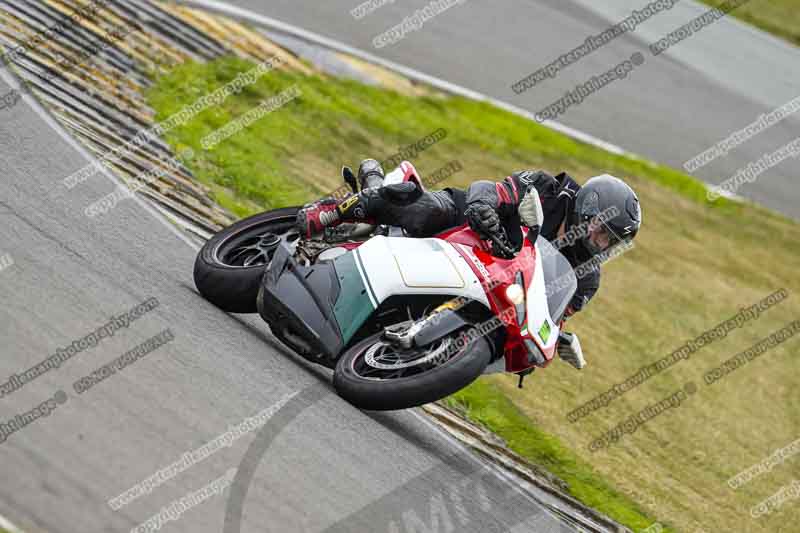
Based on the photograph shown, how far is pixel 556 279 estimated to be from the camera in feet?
26.2

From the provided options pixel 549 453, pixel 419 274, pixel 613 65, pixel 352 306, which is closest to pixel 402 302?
pixel 419 274

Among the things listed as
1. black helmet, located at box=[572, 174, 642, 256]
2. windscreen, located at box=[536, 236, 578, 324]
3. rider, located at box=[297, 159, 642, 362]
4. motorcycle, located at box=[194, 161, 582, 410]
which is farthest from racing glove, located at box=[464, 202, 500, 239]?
black helmet, located at box=[572, 174, 642, 256]

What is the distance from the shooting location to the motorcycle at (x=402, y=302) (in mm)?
7293

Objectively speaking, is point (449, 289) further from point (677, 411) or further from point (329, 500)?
point (677, 411)

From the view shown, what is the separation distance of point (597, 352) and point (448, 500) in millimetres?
5655

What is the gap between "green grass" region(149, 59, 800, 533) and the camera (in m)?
10.2

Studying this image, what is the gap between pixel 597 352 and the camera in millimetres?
12492

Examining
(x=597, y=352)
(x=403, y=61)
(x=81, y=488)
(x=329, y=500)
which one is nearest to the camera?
(x=81, y=488)

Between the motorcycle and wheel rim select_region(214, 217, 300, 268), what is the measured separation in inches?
13.3

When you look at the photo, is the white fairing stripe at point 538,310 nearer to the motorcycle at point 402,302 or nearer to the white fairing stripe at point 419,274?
the motorcycle at point 402,302

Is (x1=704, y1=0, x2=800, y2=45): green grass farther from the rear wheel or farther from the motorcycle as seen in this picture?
the motorcycle

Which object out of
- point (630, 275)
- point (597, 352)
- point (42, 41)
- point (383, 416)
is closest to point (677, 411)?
point (597, 352)

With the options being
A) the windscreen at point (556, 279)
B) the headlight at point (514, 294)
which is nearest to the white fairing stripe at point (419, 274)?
the headlight at point (514, 294)

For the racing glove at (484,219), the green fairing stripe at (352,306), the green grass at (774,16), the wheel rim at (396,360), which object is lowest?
the green grass at (774,16)
